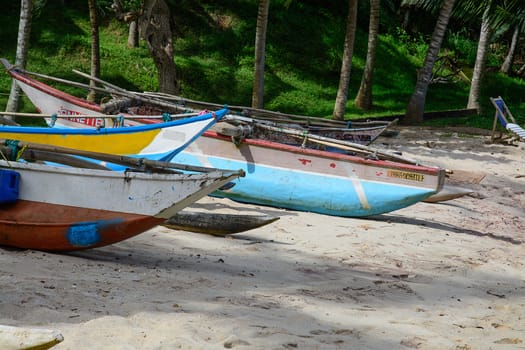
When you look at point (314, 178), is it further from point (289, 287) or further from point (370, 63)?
point (370, 63)

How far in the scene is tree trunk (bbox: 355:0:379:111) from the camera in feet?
65.7

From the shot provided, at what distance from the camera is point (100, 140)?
8.87 metres

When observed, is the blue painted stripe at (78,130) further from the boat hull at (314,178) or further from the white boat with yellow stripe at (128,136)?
the boat hull at (314,178)

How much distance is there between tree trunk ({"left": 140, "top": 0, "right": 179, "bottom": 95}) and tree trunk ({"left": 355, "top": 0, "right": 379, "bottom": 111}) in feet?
19.1

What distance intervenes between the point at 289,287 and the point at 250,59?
55.8 ft

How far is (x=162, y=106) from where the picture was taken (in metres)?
12.0

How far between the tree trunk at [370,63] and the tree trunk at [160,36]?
230 inches

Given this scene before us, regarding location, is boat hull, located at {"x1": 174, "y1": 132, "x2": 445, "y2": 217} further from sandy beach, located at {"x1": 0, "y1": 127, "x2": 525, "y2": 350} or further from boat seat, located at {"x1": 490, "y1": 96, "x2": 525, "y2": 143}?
boat seat, located at {"x1": 490, "y1": 96, "x2": 525, "y2": 143}

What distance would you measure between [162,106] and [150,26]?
5097 millimetres

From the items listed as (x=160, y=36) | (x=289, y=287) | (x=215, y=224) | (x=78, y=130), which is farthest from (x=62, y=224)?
(x=160, y=36)

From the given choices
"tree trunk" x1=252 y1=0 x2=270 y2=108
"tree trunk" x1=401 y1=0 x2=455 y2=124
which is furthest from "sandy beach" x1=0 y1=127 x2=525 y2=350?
"tree trunk" x1=401 y1=0 x2=455 y2=124

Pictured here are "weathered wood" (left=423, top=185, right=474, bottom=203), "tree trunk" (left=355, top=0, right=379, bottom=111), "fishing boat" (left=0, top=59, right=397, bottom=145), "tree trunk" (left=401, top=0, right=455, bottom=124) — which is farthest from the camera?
"tree trunk" (left=355, top=0, right=379, bottom=111)

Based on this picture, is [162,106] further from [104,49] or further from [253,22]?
[253,22]

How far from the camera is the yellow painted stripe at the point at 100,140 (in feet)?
28.7
